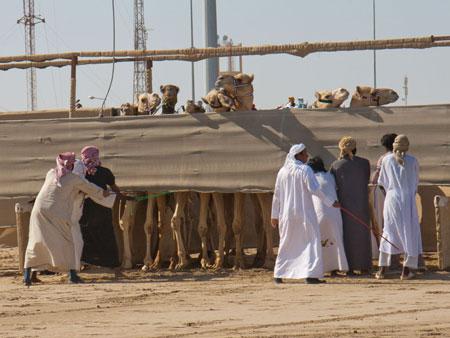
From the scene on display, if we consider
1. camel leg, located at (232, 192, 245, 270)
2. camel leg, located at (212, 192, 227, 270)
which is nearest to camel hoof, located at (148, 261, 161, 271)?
camel leg, located at (212, 192, 227, 270)

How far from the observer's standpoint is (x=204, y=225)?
1756cm

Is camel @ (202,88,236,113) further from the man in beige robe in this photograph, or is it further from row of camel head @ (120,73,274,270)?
the man in beige robe

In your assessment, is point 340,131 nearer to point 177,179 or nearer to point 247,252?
point 177,179

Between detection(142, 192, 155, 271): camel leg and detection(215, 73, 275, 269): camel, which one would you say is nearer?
detection(215, 73, 275, 269): camel

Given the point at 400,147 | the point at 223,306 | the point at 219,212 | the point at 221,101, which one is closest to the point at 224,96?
Result: the point at 221,101

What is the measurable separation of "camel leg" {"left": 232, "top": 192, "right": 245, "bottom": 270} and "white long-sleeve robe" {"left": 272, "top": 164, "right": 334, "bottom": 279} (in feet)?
4.98

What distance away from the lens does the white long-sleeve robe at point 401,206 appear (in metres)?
16.0

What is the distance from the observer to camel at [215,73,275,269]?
17.4 meters

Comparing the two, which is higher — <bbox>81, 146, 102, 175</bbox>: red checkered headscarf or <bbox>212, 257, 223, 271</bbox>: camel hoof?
<bbox>81, 146, 102, 175</bbox>: red checkered headscarf

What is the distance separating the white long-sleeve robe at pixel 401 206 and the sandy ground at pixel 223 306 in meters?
0.39

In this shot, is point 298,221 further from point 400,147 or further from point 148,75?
point 148,75

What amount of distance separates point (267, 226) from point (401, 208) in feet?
6.42

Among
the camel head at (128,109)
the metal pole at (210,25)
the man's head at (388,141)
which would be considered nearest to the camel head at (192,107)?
the camel head at (128,109)

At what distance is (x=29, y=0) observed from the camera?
53875mm
